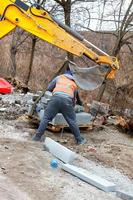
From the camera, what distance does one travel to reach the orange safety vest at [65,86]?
982cm

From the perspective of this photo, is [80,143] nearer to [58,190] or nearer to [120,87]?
[58,190]

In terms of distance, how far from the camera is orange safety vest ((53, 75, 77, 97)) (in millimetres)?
9819

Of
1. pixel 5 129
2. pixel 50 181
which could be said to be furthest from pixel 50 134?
pixel 50 181

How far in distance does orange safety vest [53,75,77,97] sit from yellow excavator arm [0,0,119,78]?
75 cm

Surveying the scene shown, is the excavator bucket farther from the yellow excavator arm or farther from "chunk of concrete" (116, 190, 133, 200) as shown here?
"chunk of concrete" (116, 190, 133, 200)

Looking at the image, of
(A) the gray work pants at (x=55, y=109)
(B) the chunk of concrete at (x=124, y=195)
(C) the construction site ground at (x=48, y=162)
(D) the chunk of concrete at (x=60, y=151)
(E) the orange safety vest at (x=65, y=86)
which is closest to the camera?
(C) the construction site ground at (x=48, y=162)

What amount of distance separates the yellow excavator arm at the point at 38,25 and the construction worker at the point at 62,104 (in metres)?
0.78

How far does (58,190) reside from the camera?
6.79 metres

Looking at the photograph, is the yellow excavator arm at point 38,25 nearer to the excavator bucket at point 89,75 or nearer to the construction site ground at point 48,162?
the excavator bucket at point 89,75

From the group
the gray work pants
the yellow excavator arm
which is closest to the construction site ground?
the gray work pants

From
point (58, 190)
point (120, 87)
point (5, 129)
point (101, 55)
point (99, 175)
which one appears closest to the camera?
point (58, 190)

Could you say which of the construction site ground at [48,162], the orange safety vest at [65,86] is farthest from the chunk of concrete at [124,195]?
the orange safety vest at [65,86]

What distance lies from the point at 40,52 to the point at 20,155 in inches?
630

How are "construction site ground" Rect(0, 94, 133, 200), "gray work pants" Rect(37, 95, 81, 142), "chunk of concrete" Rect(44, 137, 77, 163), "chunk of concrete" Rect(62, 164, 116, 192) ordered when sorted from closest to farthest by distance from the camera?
"construction site ground" Rect(0, 94, 133, 200) → "chunk of concrete" Rect(62, 164, 116, 192) → "chunk of concrete" Rect(44, 137, 77, 163) → "gray work pants" Rect(37, 95, 81, 142)
